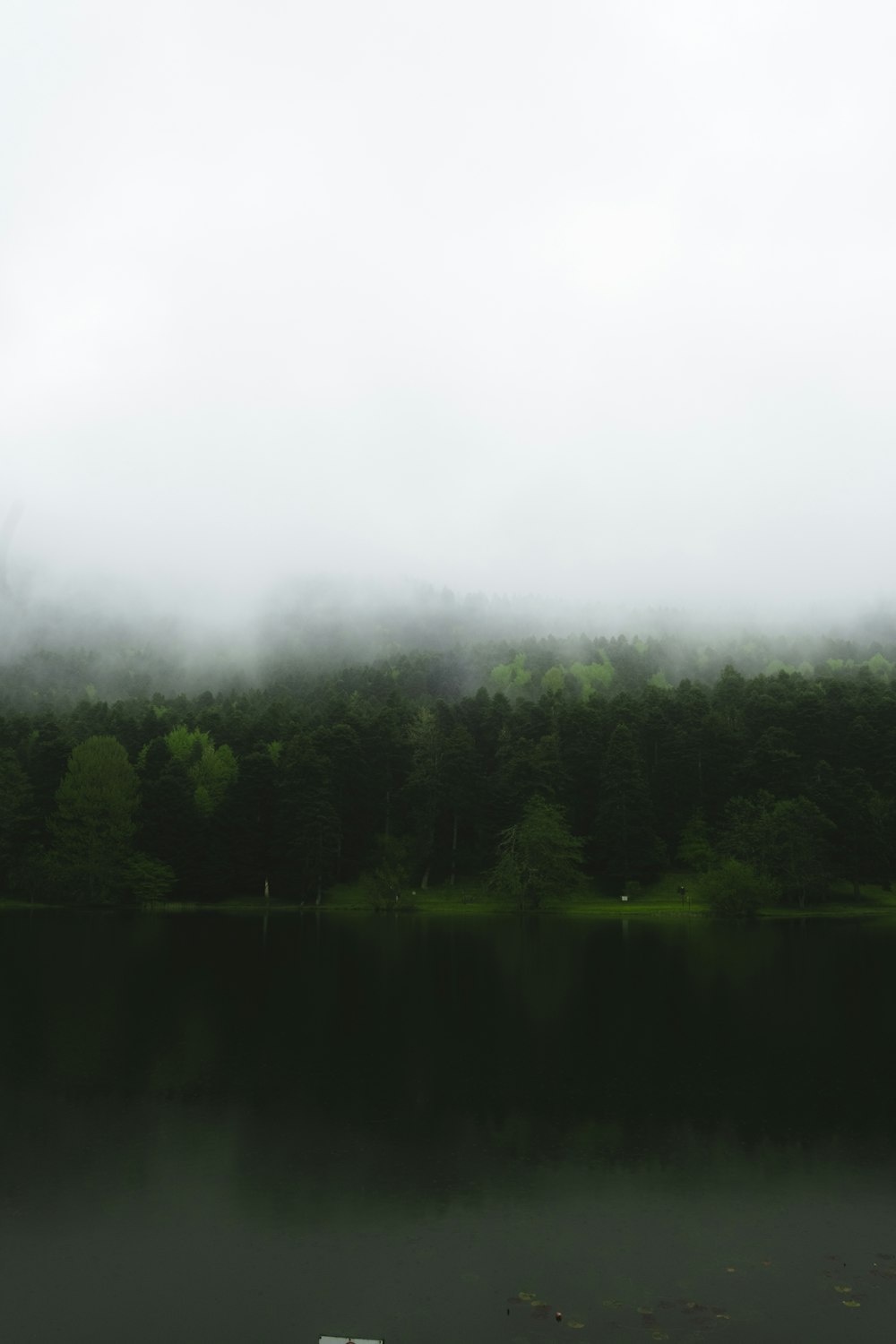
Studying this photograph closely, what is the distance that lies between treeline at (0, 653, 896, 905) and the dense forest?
0.23m

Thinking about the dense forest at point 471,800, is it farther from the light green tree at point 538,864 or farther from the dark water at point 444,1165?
the dark water at point 444,1165

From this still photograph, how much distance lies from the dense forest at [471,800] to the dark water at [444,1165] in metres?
61.8

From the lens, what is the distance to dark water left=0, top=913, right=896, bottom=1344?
14.1m

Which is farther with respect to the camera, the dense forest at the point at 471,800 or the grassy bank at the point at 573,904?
the dense forest at the point at 471,800

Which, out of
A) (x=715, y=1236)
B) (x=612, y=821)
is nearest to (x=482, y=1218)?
(x=715, y=1236)

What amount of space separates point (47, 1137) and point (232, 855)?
9034 cm

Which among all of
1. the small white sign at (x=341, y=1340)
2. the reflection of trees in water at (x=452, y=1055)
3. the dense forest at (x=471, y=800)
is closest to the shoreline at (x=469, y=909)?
the dense forest at (x=471, y=800)

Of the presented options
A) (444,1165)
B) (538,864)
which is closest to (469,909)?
(538,864)

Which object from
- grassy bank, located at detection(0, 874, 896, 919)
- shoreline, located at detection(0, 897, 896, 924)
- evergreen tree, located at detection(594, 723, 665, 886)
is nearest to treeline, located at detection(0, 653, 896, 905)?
evergreen tree, located at detection(594, 723, 665, 886)

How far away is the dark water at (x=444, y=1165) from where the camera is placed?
14.1 m

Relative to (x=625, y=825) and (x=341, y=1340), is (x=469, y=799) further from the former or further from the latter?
(x=341, y=1340)

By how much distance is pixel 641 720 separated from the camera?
128375 millimetres

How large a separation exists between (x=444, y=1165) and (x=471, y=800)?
9830cm

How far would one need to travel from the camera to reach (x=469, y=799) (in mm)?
117875
